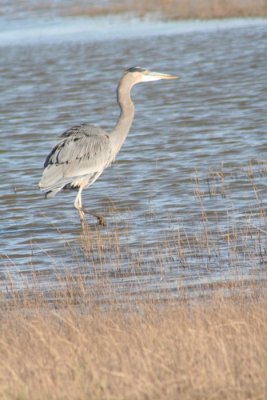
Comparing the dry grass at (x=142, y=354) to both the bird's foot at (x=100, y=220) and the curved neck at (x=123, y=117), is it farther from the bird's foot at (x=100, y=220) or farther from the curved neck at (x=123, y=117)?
the curved neck at (x=123, y=117)

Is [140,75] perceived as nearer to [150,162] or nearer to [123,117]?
[123,117]

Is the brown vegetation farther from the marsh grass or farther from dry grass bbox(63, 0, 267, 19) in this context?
dry grass bbox(63, 0, 267, 19)

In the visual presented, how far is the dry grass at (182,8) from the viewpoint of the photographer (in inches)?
1115

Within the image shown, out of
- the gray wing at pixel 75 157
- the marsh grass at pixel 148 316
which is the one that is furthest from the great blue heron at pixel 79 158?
the marsh grass at pixel 148 316

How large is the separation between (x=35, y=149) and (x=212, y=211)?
484cm

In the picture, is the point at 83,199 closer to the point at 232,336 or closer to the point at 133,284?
the point at 133,284

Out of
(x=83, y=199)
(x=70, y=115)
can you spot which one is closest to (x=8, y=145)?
(x=70, y=115)

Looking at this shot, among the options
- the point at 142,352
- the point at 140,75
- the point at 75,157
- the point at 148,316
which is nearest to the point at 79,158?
the point at 75,157

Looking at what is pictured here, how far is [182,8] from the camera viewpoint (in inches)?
1196

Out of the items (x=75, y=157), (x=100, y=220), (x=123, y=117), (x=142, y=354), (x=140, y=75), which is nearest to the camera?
(x=142, y=354)

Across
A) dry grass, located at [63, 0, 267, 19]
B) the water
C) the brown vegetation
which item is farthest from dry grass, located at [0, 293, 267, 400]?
dry grass, located at [63, 0, 267, 19]

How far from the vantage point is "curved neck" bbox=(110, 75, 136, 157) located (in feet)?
36.9

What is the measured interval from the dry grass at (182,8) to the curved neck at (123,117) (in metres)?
16.6

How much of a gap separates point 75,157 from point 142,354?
573 cm
